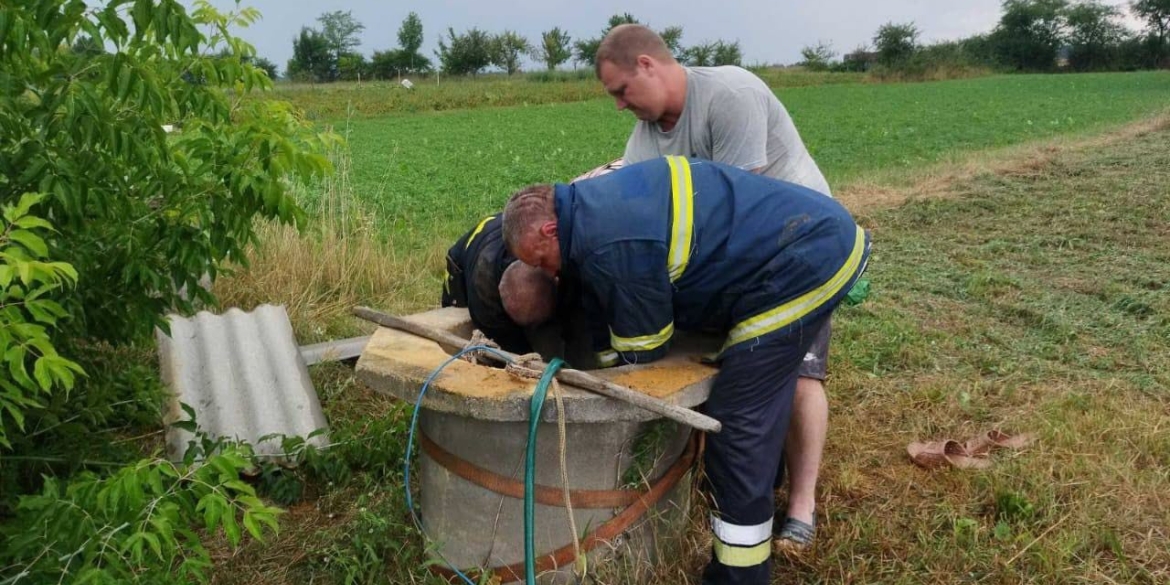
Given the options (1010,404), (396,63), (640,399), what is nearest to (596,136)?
(1010,404)

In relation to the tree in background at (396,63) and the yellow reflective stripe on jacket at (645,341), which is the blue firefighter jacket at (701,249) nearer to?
the yellow reflective stripe on jacket at (645,341)

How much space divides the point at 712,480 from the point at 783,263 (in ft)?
2.36

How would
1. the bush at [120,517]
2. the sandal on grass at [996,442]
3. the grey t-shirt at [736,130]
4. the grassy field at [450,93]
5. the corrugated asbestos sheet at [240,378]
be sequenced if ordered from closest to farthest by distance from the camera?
the bush at [120,517] < the grey t-shirt at [736,130] < the sandal on grass at [996,442] < the corrugated asbestos sheet at [240,378] < the grassy field at [450,93]

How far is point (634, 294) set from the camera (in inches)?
100

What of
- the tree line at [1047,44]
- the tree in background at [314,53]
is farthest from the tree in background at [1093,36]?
the tree in background at [314,53]

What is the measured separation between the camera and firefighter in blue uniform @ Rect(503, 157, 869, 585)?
255 cm

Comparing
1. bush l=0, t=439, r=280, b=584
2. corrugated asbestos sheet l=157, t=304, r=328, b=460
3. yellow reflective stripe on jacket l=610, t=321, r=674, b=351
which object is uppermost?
yellow reflective stripe on jacket l=610, t=321, r=674, b=351

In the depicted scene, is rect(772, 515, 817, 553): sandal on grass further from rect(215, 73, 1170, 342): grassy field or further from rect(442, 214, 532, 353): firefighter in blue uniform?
rect(215, 73, 1170, 342): grassy field

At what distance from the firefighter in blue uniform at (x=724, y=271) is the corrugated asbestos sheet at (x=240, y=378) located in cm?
189

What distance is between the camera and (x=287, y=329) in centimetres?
470

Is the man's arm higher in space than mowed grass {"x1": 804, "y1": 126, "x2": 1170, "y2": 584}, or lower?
higher

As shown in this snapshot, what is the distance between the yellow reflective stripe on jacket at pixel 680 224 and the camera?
256 centimetres

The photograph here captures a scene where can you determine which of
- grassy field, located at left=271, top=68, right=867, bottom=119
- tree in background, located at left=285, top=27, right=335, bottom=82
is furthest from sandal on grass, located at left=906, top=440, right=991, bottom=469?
tree in background, located at left=285, top=27, right=335, bottom=82

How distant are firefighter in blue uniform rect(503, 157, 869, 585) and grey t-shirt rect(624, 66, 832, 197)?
47 cm
